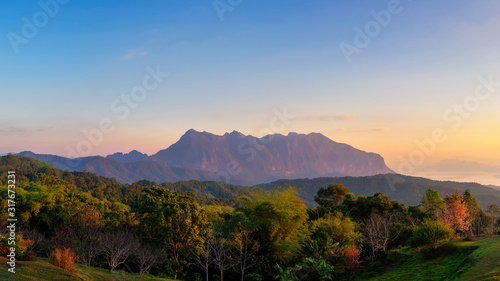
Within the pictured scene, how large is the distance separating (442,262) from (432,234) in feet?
7.04

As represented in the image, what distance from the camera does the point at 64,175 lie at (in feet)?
399

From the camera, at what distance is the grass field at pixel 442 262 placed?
52.6 feet

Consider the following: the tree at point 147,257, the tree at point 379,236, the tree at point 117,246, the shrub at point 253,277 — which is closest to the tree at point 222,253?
the shrub at point 253,277

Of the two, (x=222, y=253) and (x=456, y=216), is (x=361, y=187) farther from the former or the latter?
(x=222, y=253)

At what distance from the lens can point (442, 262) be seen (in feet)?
68.7

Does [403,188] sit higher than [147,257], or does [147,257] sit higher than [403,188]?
[147,257]

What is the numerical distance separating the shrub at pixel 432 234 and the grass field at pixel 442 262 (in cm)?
60

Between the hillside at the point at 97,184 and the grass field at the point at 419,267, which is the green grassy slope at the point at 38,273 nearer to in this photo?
the grass field at the point at 419,267

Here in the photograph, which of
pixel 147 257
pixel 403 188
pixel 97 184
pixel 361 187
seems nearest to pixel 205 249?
pixel 147 257

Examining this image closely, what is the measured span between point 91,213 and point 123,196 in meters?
→ 67.5

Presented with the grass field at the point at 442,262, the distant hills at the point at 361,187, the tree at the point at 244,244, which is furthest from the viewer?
the distant hills at the point at 361,187

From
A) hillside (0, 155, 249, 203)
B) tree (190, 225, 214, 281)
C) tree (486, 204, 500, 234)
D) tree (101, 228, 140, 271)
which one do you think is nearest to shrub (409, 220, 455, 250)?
tree (190, 225, 214, 281)

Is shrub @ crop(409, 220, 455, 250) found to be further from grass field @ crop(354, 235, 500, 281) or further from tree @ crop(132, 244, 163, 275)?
tree @ crop(132, 244, 163, 275)

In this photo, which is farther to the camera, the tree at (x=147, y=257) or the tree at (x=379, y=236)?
the tree at (x=379, y=236)
